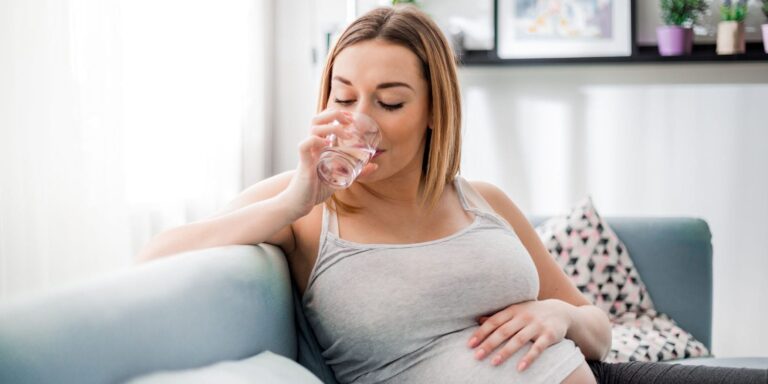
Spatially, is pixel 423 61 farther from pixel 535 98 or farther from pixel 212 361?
pixel 535 98

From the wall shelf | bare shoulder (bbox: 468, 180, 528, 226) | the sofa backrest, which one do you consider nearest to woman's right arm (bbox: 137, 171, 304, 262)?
bare shoulder (bbox: 468, 180, 528, 226)

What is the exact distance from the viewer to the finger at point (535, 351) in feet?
4.35

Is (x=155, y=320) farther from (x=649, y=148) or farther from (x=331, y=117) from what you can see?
(x=649, y=148)

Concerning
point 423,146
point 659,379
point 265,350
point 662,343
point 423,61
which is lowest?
point 662,343

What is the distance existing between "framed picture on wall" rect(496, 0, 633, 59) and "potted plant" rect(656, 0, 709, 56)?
151 mm

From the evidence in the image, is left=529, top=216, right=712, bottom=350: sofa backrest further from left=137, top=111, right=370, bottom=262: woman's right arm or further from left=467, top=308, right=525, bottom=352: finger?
left=137, top=111, right=370, bottom=262: woman's right arm

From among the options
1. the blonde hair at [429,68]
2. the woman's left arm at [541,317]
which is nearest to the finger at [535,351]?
the woman's left arm at [541,317]

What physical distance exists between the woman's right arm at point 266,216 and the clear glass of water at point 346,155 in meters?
0.01

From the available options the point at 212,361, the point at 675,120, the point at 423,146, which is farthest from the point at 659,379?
the point at 675,120

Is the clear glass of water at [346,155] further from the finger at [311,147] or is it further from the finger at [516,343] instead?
the finger at [516,343]

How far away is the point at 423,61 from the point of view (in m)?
1.47

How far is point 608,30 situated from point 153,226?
7.28ft

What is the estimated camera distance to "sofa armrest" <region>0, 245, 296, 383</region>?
800mm

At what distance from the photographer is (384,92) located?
54.8 inches
